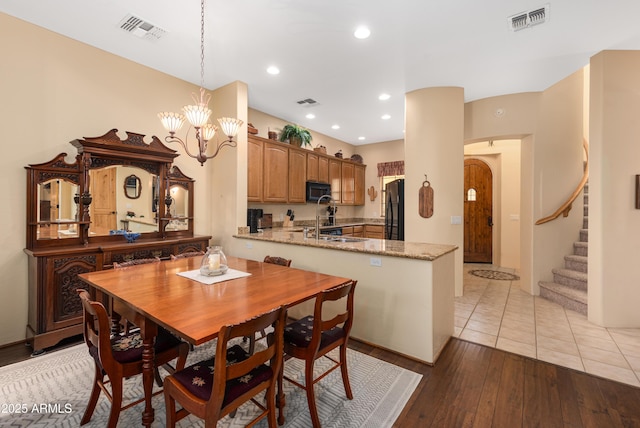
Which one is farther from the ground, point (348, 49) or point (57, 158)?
point (348, 49)

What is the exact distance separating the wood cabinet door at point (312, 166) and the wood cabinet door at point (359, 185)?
1.63 metres

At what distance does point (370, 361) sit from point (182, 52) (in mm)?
3727

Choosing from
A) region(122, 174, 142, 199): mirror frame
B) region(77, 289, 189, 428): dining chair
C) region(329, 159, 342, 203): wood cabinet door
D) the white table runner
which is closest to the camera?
region(77, 289, 189, 428): dining chair

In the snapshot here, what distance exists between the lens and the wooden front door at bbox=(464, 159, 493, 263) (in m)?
6.52

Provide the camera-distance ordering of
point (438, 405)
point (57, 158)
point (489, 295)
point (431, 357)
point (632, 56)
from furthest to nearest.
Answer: point (489, 295) < point (632, 56) < point (57, 158) < point (431, 357) < point (438, 405)

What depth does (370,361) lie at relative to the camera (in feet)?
8.07

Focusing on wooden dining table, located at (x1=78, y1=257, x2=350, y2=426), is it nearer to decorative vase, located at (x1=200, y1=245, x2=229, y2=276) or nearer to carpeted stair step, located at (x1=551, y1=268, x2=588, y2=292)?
decorative vase, located at (x1=200, y1=245, x2=229, y2=276)

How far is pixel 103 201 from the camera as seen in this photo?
3146 millimetres

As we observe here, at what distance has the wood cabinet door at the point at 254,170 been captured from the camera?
439 centimetres

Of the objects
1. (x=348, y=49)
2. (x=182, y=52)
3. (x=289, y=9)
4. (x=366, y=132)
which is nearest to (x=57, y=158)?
(x=182, y=52)

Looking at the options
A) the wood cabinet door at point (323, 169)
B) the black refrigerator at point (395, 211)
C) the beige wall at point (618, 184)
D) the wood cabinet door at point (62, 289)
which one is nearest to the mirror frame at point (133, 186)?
the wood cabinet door at point (62, 289)

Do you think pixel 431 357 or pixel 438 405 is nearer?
pixel 438 405

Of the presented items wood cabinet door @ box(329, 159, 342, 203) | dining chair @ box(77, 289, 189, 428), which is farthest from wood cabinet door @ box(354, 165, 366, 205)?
dining chair @ box(77, 289, 189, 428)

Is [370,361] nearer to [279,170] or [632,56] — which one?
[279,170]
